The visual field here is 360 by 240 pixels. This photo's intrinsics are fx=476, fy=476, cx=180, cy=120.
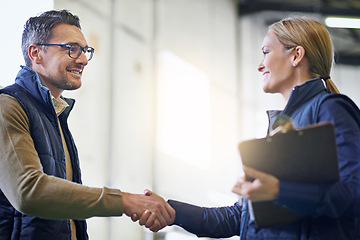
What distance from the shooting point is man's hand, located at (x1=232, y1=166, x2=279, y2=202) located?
4.47 feet

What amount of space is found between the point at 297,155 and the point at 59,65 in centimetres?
125

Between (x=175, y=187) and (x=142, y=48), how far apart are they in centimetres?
185

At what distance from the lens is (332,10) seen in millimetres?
8703

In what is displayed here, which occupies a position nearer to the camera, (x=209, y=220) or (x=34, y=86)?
(x=34, y=86)

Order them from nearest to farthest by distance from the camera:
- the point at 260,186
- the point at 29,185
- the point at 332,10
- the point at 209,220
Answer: the point at 260,186 < the point at 29,185 < the point at 209,220 < the point at 332,10

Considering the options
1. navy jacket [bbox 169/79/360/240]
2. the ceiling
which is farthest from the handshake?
the ceiling

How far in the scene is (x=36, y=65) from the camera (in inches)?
85.9

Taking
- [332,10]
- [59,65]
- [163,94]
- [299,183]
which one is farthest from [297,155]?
[332,10]

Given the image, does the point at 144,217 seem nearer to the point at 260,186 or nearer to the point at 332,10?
the point at 260,186

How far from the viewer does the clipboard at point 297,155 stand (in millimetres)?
1367

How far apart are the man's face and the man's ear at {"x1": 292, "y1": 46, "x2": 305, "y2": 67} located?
1.00m

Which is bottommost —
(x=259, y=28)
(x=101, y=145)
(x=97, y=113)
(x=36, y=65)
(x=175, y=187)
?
(x=175, y=187)

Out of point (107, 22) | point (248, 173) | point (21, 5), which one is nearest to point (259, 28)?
point (107, 22)

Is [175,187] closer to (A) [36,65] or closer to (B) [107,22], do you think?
(B) [107,22]
